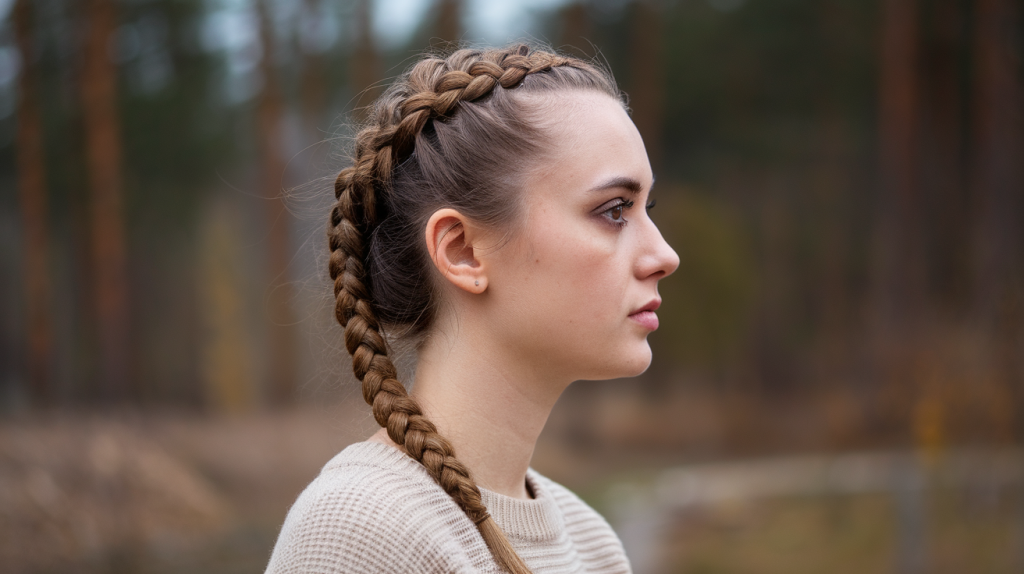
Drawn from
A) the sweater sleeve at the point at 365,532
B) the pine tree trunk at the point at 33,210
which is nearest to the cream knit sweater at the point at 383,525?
the sweater sleeve at the point at 365,532

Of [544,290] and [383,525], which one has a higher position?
[544,290]

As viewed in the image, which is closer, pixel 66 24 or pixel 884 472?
pixel 66 24

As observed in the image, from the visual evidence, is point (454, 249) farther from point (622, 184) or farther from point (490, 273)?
point (622, 184)

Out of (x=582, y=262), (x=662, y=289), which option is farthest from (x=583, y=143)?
(x=662, y=289)

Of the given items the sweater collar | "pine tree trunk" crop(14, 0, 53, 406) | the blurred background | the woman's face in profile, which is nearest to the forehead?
the woman's face in profile

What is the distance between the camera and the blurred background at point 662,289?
5352 millimetres

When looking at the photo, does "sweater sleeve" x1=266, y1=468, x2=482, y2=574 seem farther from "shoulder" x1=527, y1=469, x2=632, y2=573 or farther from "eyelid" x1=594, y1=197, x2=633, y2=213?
"eyelid" x1=594, y1=197, x2=633, y2=213

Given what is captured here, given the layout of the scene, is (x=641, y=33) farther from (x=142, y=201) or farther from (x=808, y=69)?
(x=142, y=201)

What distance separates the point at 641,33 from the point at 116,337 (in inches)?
248

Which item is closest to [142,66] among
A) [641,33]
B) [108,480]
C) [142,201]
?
[142,201]

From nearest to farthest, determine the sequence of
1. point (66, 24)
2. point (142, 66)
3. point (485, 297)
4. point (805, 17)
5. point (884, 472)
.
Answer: point (485, 297) → point (66, 24) → point (884, 472) → point (142, 66) → point (805, 17)

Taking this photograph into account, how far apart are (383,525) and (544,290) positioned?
430 mm

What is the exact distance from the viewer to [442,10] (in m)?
6.99

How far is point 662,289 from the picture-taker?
9.19m
